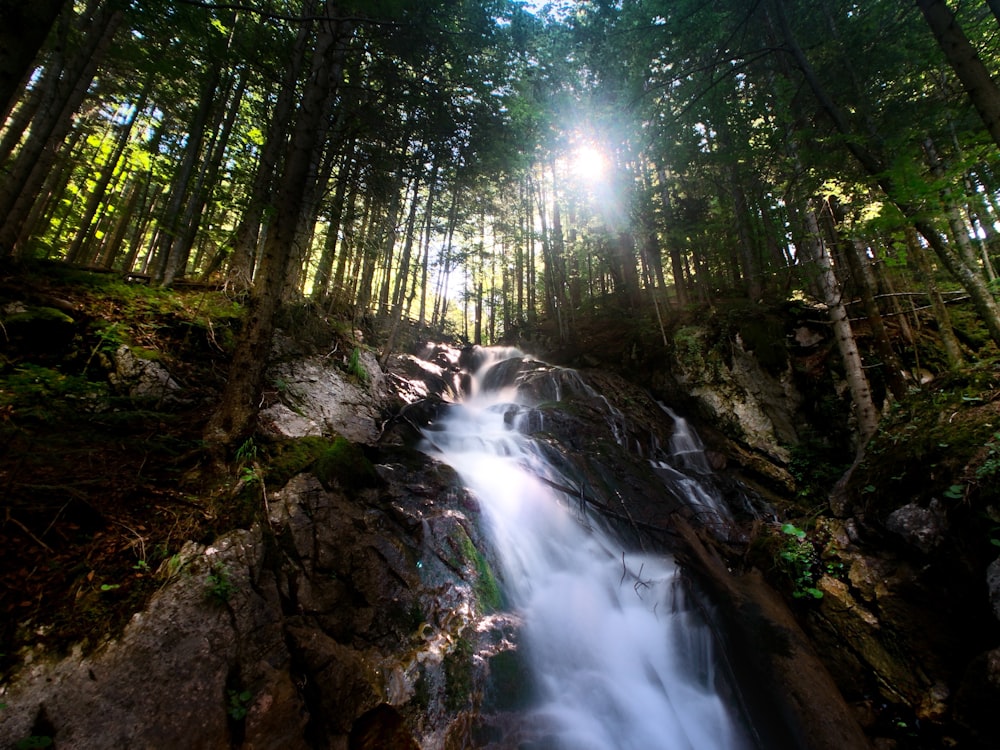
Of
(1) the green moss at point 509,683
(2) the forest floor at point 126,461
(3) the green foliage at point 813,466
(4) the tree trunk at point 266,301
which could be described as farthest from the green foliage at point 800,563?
(4) the tree trunk at point 266,301

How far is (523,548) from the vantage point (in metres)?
5.41

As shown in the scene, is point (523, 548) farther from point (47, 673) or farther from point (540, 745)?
point (47, 673)

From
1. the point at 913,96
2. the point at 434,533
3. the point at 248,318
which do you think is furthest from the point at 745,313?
the point at 248,318

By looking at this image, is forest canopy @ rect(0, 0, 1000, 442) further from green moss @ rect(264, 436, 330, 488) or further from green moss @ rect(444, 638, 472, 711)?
green moss @ rect(444, 638, 472, 711)

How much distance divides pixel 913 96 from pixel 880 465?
633 centimetres

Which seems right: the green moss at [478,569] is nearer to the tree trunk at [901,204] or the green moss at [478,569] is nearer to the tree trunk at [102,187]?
the tree trunk at [901,204]

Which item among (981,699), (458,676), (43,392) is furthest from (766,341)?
(43,392)

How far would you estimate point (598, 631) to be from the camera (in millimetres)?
4664

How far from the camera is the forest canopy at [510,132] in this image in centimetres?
409

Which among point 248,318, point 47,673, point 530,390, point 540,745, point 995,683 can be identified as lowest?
point 540,745

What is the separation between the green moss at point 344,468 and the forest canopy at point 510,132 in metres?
0.99

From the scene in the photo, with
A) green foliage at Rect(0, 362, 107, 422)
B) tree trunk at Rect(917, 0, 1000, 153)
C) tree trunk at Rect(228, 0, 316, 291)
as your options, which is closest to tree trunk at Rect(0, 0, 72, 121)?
green foliage at Rect(0, 362, 107, 422)

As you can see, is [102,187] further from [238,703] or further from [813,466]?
[813,466]

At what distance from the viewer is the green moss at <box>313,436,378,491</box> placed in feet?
14.1
